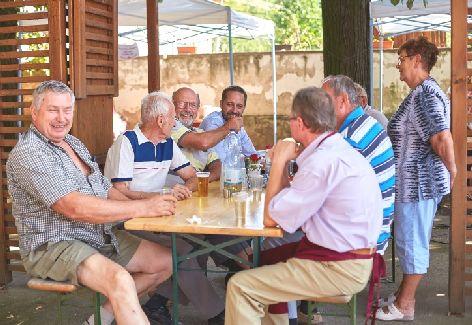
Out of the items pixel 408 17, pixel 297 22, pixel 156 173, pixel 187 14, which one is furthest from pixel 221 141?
pixel 297 22

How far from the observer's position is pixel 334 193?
3.29 meters

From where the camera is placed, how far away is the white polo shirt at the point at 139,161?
4461 mm

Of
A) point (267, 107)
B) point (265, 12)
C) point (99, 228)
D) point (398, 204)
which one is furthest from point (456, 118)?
point (265, 12)

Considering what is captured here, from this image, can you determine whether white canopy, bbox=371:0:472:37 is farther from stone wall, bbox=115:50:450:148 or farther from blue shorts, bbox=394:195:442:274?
blue shorts, bbox=394:195:442:274

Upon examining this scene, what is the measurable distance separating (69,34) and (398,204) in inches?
→ 102

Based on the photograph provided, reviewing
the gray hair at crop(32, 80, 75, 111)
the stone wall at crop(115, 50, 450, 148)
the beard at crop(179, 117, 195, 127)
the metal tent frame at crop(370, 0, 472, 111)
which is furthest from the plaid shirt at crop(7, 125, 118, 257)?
the stone wall at crop(115, 50, 450, 148)

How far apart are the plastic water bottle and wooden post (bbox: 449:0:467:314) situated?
1482 mm

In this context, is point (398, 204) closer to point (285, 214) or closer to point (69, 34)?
point (285, 214)

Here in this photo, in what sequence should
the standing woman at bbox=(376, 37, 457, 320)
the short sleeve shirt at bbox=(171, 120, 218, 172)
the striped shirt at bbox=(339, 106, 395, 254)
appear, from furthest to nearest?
the short sleeve shirt at bbox=(171, 120, 218, 172) < the standing woman at bbox=(376, 37, 457, 320) < the striped shirt at bbox=(339, 106, 395, 254)

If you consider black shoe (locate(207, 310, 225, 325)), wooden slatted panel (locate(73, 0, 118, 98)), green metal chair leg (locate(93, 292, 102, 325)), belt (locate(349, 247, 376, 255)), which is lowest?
black shoe (locate(207, 310, 225, 325))

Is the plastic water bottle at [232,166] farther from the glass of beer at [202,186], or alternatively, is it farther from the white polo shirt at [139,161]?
the white polo shirt at [139,161]

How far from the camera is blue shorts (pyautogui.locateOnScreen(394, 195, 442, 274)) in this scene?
4703 mm

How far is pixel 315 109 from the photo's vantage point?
131 inches

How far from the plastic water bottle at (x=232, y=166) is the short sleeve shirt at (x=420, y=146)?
112 centimetres
